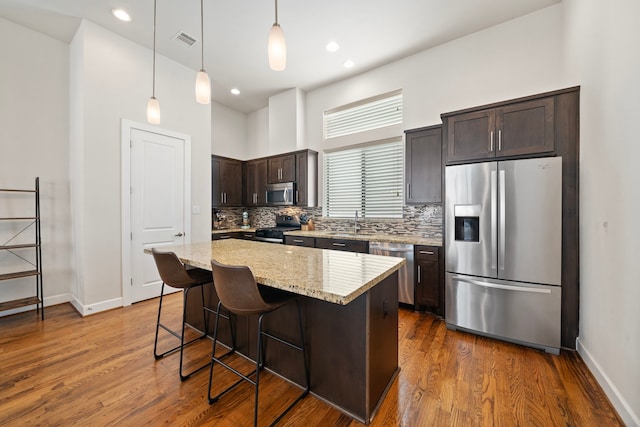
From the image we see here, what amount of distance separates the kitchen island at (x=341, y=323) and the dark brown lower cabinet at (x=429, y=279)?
1.34m

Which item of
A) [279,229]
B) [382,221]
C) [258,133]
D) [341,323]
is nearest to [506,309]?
[341,323]

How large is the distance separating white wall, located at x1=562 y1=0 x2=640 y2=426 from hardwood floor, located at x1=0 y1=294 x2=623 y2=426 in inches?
9.8

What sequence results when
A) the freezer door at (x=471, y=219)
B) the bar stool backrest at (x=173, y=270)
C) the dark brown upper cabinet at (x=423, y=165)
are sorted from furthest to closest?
the dark brown upper cabinet at (x=423, y=165) → the freezer door at (x=471, y=219) → the bar stool backrest at (x=173, y=270)

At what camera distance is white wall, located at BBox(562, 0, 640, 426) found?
1562 mm

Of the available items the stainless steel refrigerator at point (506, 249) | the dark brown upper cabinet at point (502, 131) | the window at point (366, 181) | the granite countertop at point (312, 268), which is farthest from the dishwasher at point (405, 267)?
the granite countertop at point (312, 268)

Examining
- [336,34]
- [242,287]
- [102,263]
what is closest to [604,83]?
[336,34]

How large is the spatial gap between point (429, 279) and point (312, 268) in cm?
202

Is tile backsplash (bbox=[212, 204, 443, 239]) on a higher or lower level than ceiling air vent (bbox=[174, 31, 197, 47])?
lower

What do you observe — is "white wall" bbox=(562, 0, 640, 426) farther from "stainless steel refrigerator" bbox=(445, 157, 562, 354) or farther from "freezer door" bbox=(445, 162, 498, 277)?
"freezer door" bbox=(445, 162, 498, 277)

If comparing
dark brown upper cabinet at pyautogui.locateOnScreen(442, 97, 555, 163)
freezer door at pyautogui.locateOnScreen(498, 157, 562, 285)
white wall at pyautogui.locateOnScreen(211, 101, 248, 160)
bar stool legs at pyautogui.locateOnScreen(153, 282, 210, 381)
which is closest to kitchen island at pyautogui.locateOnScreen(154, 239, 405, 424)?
bar stool legs at pyautogui.locateOnScreen(153, 282, 210, 381)

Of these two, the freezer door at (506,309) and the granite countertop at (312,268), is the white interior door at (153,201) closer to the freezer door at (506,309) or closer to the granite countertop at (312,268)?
the granite countertop at (312,268)

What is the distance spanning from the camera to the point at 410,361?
2182 mm

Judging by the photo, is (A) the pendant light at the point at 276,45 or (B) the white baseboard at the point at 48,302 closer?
(A) the pendant light at the point at 276,45

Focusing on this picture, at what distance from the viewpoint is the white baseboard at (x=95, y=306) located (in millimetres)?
3116
